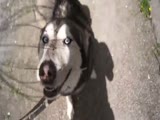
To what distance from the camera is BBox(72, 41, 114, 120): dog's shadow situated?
3408mm

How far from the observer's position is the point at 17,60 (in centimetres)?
372

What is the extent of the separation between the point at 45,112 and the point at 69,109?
0.26 metres

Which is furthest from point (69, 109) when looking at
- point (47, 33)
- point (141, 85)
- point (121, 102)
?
point (47, 33)

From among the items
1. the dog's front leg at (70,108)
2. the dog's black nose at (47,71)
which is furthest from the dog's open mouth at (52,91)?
the dog's front leg at (70,108)

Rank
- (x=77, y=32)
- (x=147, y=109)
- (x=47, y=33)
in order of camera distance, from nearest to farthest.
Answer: (x=47, y=33) < (x=77, y=32) < (x=147, y=109)

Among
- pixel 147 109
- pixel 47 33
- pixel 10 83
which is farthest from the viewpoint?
pixel 10 83

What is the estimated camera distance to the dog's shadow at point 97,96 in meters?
3.41

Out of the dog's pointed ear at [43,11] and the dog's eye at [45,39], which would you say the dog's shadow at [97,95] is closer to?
the dog's pointed ear at [43,11]

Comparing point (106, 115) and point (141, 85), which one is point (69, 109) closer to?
point (106, 115)

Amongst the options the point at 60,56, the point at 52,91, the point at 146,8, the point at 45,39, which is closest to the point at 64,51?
the point at 60,56

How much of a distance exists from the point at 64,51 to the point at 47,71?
0.22 meters

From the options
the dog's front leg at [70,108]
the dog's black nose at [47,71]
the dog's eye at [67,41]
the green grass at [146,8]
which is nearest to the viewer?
the dog's black nose at [47,71]

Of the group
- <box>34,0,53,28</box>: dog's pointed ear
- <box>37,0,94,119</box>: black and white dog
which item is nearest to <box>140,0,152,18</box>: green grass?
<box>37,0,94,119</box>: black and white dog

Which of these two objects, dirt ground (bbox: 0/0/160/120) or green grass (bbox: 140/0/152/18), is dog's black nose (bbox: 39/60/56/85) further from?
green grass (bbox: 140/0/152/18)
